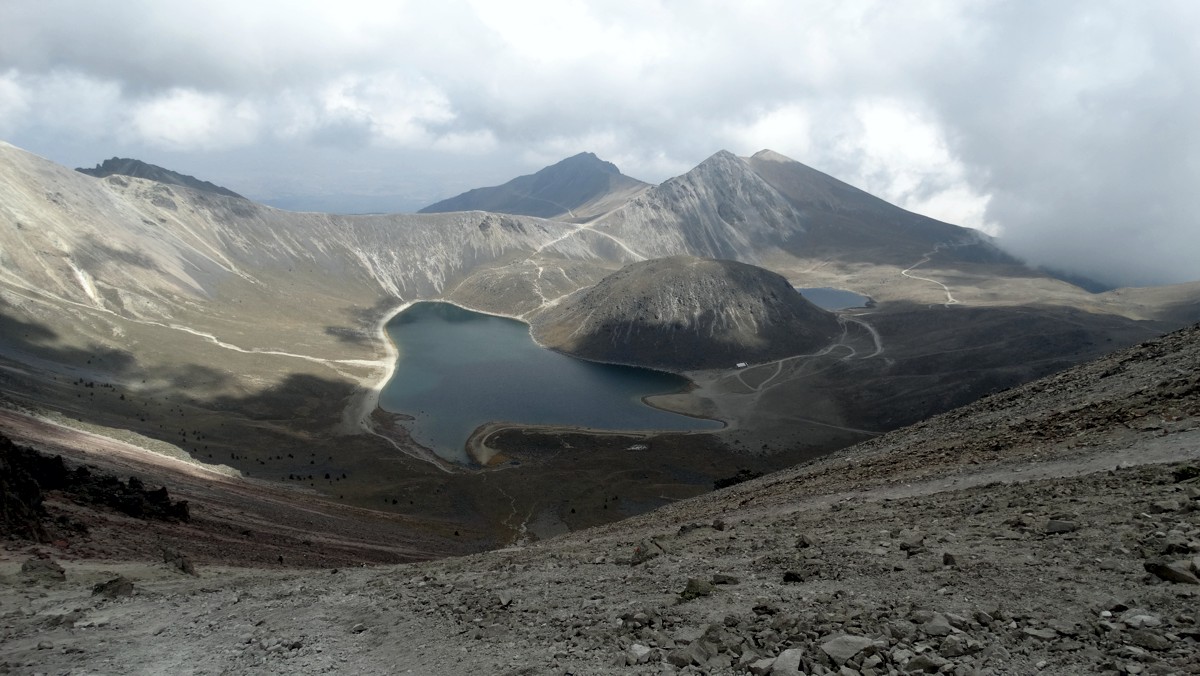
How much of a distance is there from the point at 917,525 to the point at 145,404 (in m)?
83.0

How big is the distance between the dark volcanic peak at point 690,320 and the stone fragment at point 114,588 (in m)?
107

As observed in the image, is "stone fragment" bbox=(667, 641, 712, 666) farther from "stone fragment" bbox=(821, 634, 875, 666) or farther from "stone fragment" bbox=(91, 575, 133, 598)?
"stone fragment" bbox=(91, 575, 133, 598)

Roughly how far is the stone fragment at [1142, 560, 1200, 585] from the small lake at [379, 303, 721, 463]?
70.0 metres

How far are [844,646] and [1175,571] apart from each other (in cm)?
508

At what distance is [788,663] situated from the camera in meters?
8.87

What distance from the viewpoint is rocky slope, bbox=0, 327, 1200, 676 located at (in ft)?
29.9

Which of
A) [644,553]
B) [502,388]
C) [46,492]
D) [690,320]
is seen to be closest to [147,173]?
[502,388]

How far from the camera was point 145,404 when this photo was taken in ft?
239

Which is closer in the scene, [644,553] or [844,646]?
[844,646]

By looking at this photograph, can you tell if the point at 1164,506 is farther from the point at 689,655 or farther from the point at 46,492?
the point at 46,492

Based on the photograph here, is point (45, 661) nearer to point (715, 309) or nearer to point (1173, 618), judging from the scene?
point (1173, 618)

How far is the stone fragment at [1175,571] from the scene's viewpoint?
9.16m

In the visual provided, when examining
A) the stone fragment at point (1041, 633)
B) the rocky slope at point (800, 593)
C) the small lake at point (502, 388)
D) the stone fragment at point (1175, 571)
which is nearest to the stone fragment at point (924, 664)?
the rocky slope at point (800, 593)

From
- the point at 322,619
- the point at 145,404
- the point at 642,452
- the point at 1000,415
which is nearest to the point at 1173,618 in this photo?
the point at 322,619
